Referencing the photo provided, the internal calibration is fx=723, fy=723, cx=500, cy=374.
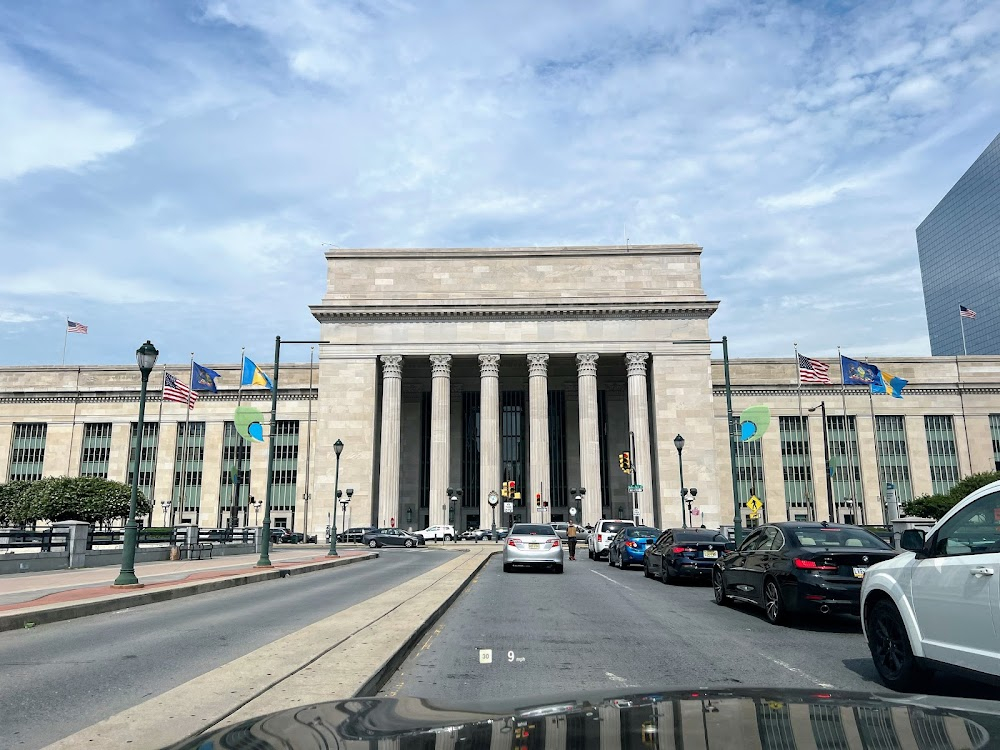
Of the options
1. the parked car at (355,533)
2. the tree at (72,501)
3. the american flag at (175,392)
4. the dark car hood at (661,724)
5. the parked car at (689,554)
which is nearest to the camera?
the dark car hood at (661,724)

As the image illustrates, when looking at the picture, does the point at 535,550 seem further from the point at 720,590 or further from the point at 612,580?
the point at 720,590

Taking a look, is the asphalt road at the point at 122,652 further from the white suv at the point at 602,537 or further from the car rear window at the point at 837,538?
the white suv at the point at 602,537

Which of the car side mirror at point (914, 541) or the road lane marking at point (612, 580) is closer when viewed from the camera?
the car side mirror at point (914, 541)

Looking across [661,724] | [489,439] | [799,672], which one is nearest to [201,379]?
[489,439]

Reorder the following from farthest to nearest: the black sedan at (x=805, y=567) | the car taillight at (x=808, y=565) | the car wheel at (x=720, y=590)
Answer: the car wheel at (x=720, y=590) < the car taillight at (x=808, y=565) < the black sedan at (x=805, y=567)

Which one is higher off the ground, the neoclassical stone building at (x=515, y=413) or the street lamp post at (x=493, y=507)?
the neoclassical stone building at (x=515, y=413)

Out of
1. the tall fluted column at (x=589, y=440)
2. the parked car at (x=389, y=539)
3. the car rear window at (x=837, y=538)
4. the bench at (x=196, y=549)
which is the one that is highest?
the tall fluted column at (x=589, y=440)

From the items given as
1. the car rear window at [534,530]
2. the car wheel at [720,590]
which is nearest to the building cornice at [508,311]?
the car rear window at [534,530]

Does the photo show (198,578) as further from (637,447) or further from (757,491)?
(757,491)

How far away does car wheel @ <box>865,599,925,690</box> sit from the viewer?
21.9 feet

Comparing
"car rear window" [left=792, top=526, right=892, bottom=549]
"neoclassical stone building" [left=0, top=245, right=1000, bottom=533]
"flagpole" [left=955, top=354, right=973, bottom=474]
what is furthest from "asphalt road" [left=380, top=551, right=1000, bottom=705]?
"flagpole" [left=955, top=354, right=973, bottom=474]

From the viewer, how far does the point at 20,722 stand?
19.0 ft

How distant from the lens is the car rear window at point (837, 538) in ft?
36.7

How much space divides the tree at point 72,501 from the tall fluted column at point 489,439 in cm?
2651
